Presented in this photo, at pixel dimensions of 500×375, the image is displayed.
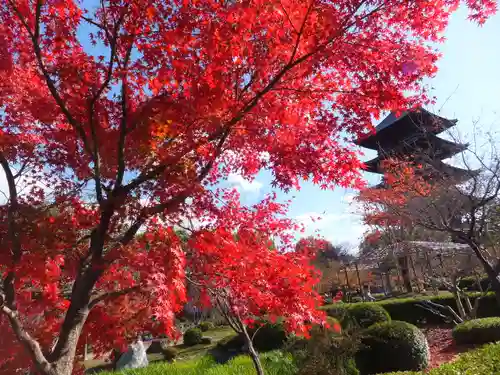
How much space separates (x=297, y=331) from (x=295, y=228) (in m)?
2.72

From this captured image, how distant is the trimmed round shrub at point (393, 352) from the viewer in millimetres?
8125

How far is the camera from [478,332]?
962cm

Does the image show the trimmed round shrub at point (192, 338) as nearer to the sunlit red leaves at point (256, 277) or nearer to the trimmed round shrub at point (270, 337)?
the trimmed round shrub at point (270, 337)

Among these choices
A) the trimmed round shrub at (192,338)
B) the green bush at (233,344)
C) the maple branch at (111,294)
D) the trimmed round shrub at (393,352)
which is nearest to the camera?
the maple branch at (111,294)

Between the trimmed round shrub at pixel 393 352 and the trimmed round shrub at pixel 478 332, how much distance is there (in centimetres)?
226

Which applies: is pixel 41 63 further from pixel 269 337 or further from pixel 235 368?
pixel 269 337

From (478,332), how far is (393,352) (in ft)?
10.4

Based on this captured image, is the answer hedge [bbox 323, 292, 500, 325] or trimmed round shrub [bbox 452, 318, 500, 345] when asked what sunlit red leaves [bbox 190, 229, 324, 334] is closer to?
trimmed round shrub [bbox 452, 318, 500, 345]

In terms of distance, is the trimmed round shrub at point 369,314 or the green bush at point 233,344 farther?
the green bush at point 233,344

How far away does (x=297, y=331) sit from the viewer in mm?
4160

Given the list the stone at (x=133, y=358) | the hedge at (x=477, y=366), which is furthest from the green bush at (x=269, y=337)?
the hedge at (x=477, y=366)

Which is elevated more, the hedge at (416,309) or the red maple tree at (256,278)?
the red maple tree at (256,278)

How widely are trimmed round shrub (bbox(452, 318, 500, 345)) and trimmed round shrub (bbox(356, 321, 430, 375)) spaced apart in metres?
2.26

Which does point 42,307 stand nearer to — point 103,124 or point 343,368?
point 103,124
